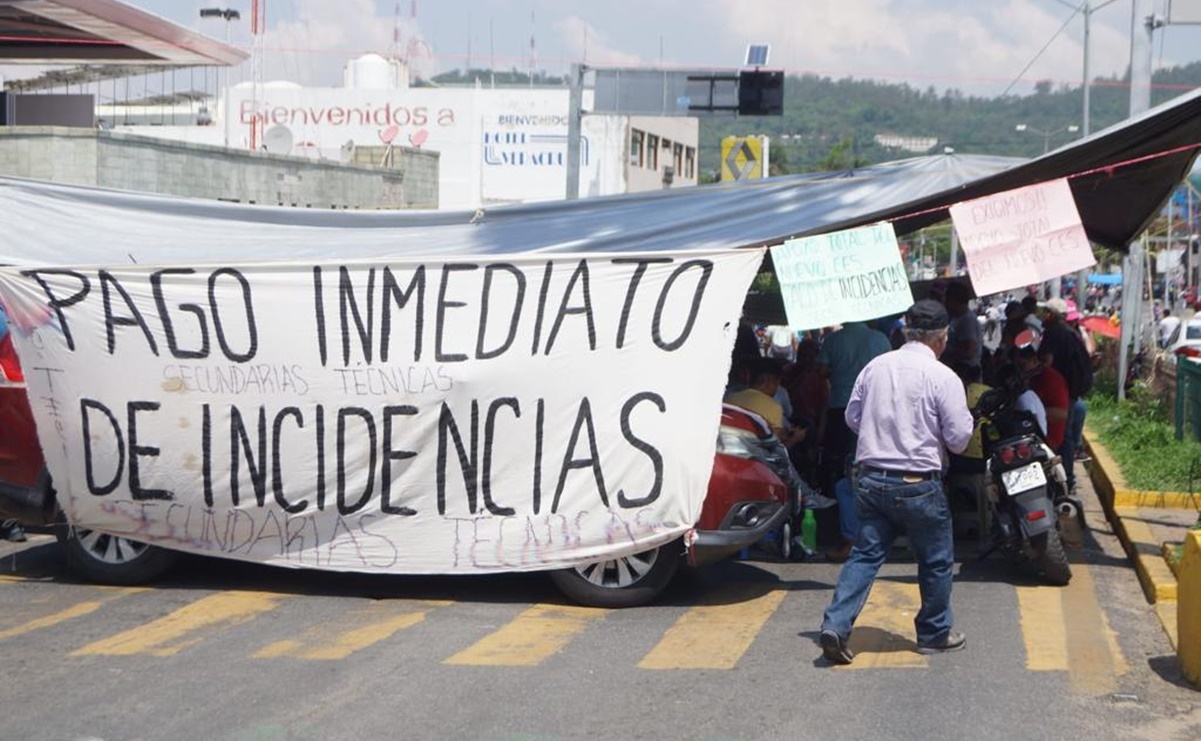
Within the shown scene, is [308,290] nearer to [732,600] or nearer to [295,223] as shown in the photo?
[295,223]

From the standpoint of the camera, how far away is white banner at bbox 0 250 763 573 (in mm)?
8898

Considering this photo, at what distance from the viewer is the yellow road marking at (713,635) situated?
7.61m

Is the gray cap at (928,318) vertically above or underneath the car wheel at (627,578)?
above

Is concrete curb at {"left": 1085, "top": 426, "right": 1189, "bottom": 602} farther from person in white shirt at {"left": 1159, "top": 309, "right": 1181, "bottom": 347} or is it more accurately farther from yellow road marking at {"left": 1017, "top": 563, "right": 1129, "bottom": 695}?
person in white shirt at {"left": 1159, "top": 309, "right": 1181, "bottom": 347}

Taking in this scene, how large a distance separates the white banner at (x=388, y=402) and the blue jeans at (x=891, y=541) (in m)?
1.44

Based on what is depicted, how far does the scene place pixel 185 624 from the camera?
8.60 metres

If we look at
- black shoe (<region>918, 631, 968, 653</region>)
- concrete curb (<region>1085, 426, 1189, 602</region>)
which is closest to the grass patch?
concrete curb (<region>1085, 426, 1189, 602</region>)

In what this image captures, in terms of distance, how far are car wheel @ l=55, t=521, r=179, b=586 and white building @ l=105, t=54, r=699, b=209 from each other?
155 feet

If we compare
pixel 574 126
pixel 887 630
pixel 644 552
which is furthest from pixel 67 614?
pixel 574 126

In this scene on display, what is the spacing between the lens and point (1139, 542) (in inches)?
405

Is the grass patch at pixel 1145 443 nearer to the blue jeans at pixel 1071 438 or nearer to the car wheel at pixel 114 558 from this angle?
the blue jeans at pixel 1071 438

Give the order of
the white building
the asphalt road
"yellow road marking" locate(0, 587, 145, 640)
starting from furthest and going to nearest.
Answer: the white building → "yellow road marking" locate(0, 587, 145, 640) → the asphalt road

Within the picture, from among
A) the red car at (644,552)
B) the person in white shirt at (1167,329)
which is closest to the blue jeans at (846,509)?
the red car at (644,552)

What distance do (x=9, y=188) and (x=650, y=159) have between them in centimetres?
5555
